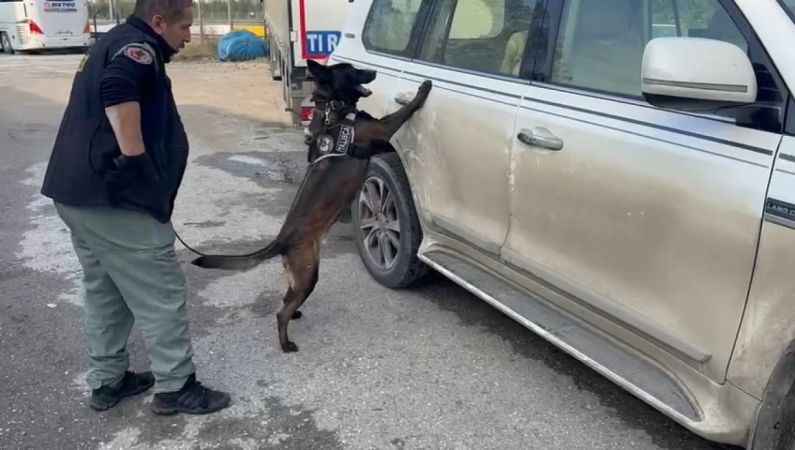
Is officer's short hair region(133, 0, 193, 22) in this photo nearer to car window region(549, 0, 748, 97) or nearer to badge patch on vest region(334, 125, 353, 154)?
badge patch on vest region(334, 125, 353, 154)

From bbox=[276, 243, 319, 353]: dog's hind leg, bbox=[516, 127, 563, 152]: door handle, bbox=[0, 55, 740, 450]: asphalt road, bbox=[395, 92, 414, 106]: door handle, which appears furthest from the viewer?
bbox=[395, 92, 414, 106]: door handle

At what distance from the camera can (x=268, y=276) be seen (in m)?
4.62

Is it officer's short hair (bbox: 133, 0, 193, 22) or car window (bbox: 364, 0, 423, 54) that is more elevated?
officer's short hair (bbox: 133, 0, 193, 22)

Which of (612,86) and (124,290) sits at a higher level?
(612,86)

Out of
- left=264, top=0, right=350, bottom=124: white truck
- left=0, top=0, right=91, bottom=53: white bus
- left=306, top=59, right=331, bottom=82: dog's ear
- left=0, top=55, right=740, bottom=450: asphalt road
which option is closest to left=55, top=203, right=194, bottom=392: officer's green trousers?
left=0, top=55, right=740, bottom=450: asphalt road

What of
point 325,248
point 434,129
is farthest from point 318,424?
point 325,248

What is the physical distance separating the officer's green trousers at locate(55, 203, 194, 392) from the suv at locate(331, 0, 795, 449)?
1.37 m

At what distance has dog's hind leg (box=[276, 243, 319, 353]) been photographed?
3549mm

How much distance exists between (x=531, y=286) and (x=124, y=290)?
1746 millimetres

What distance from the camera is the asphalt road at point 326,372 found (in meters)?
2.96

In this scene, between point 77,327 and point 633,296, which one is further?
point 77,327

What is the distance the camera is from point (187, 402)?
10.1 feet

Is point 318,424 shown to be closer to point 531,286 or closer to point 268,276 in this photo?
point 531,286

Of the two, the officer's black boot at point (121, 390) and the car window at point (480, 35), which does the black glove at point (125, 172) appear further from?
the car window at point (480, 35)
